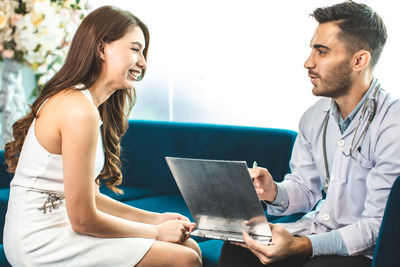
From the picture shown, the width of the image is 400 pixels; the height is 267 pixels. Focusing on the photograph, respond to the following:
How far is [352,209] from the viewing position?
182cm

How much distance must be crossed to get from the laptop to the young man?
6 centimetres

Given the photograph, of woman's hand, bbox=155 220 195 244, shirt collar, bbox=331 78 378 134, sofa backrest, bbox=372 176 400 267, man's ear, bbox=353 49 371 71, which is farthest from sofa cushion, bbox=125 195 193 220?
sofa backrest, bbox=372 176 400 267

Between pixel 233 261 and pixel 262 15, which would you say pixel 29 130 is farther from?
pixel 262 15

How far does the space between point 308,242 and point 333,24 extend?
0.78 metres

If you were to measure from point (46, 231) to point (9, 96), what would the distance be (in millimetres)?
1832

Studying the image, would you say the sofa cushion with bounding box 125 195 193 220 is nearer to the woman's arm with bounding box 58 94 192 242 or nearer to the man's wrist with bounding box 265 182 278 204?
the man's wrist with bounding box 265 182 278 204

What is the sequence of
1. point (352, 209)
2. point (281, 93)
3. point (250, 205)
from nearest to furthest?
point (250, 205) < point (352, 209) < point (281, 93)

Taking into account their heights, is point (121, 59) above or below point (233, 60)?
above

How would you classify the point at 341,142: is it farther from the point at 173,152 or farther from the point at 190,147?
the point at 173,152

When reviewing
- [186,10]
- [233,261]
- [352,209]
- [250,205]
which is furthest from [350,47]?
→ [186,10]

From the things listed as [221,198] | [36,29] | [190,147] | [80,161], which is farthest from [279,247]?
[36,29]

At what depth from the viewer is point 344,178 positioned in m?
1.82

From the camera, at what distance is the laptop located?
5.24 feet

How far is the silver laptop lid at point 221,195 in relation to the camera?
160cm
